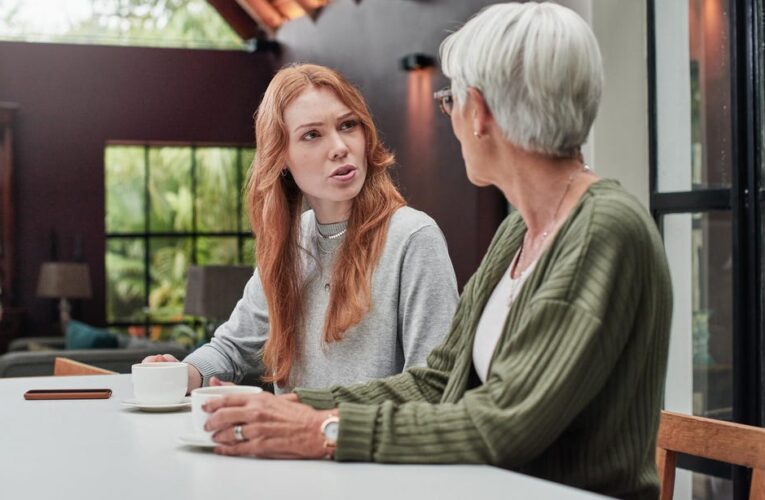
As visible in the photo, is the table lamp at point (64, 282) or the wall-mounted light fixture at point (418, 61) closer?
the wall-mounted light fixture at point (418, 61)

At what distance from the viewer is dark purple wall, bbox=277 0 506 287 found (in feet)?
22.4

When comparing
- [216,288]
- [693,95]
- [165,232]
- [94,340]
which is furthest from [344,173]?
[165,232]

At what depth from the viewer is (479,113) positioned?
1.37 m

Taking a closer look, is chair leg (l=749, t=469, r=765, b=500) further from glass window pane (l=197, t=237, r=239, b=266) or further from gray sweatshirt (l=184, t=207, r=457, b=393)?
glass window pane (l=197, t=237, r=239, b=266)

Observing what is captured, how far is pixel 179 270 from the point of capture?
1218cm

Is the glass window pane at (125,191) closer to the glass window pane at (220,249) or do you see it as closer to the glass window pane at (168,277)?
the glass window pane at (168,277)

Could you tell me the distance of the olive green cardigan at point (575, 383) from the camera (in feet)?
3.96

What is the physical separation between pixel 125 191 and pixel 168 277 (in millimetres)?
1054

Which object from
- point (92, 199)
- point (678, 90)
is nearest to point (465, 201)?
point (678, 90)

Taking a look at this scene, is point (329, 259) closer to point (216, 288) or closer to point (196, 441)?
point (196, 441)

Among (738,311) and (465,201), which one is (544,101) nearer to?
(738,311)

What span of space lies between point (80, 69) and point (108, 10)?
77 centimetres

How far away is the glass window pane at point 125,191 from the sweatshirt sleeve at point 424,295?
9.69 m

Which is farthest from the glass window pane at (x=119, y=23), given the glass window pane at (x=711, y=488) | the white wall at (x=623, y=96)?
the glass window pane at (x=711, y=488)
